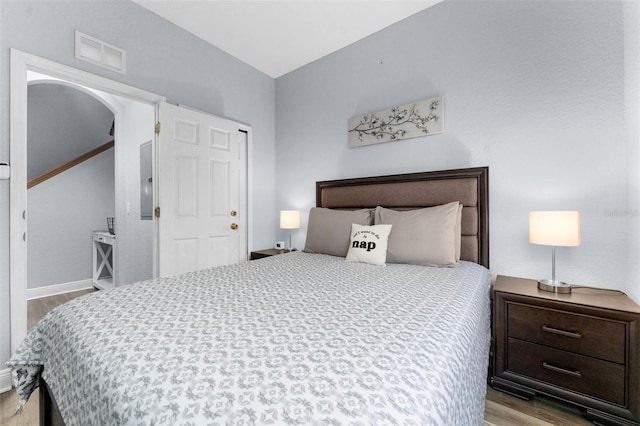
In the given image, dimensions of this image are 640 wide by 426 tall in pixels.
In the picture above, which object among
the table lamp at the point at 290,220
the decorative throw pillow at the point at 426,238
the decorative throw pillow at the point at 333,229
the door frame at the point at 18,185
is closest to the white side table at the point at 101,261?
the door frame at the point at 18,185

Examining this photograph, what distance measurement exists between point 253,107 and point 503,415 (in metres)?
3.60

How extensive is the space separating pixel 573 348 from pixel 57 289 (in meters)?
5.40

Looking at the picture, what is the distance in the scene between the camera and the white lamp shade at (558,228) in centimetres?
159

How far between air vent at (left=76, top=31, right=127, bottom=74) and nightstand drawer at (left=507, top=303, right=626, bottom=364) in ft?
11.1

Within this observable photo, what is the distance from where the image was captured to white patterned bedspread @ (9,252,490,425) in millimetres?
554

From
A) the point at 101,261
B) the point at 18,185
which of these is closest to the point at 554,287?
the point at 18,185

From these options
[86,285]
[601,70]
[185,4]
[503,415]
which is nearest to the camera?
[503,415]

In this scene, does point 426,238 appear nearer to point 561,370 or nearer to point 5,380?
point 561,370

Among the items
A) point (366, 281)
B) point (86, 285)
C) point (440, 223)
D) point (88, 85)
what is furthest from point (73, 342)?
point (86, 285)

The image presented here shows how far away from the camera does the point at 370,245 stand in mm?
2047

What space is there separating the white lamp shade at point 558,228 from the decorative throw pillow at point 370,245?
92 cm

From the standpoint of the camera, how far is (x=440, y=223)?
77.2 inches

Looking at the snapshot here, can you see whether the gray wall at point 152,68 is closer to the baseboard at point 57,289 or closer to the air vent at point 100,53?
the air vent at point 100,53

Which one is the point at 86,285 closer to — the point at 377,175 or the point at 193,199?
the point at 193,199
